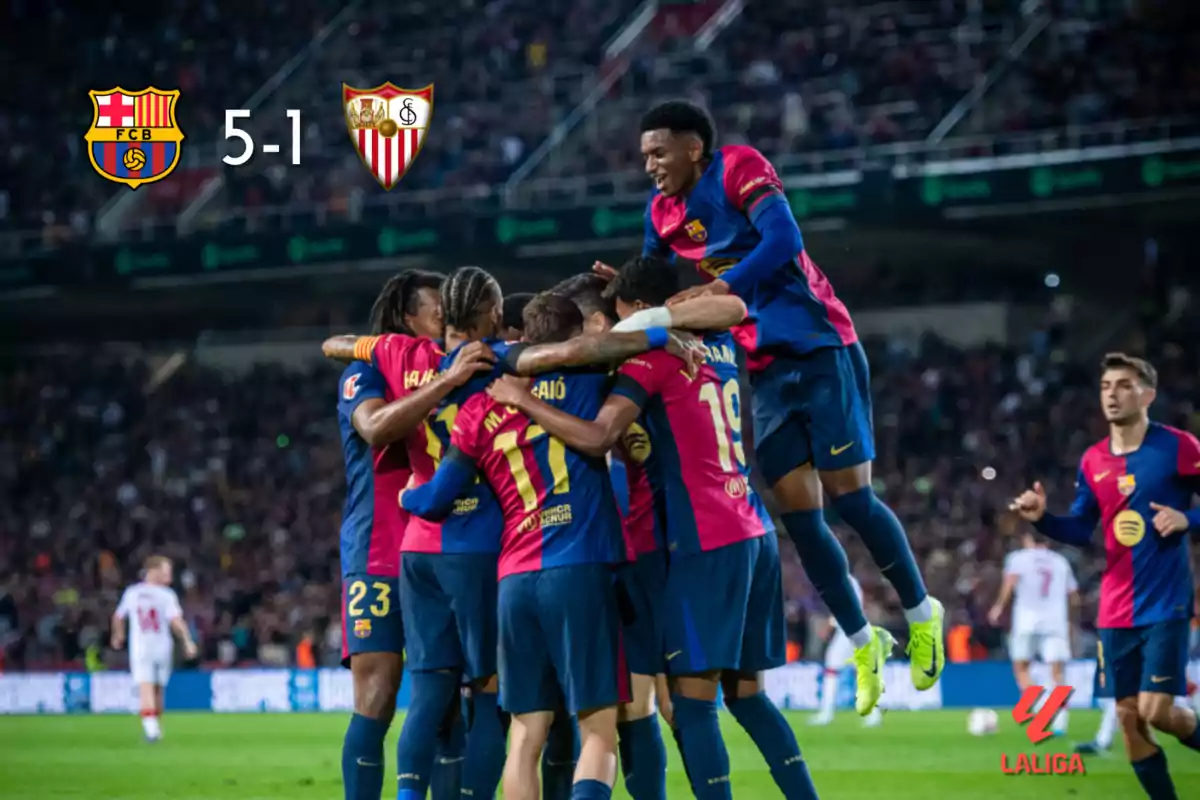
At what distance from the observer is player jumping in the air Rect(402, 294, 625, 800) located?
20.9ft

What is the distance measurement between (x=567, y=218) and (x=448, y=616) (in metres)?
19.7

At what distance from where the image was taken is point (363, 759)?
24.1ft

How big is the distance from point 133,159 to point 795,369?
15066 mm

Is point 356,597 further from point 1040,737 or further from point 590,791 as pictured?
point 1040,737

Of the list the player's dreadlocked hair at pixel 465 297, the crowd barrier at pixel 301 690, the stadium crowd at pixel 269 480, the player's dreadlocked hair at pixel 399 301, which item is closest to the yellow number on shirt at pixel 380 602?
the player's dreadlocked hair at pixel 399 301

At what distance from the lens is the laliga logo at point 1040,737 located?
1288 centimetres

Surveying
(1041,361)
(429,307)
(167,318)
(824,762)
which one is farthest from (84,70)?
(429,307)

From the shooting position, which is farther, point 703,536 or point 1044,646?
point 1044,646

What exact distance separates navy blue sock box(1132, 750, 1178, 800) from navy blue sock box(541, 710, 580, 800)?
10.6 feet

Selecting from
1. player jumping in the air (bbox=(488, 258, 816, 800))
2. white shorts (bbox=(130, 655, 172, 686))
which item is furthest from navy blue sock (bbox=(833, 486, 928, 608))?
white shorts (bbox=(130, 655, 172, 686))

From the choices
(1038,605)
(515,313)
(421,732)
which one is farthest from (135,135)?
(421,732)

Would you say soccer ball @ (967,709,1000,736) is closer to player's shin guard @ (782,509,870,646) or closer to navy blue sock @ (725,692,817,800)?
player's shin guard @ (782,509,870,646)

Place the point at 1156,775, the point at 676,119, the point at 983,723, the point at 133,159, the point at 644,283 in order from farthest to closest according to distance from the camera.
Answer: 1. the point at 133,159
2. the point at 983,723
3. the point at 1156,775
4. the point at 676,119
5. the point at 644,283

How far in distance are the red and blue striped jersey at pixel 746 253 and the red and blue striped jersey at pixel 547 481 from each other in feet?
3.57
